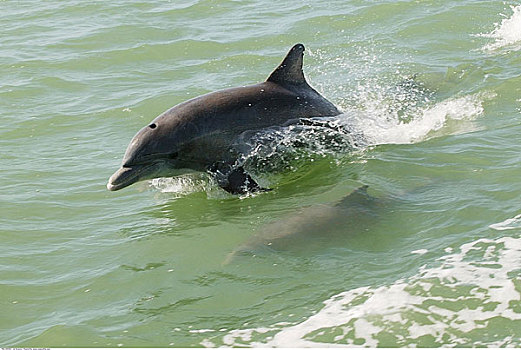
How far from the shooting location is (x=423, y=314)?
6344 millimetres

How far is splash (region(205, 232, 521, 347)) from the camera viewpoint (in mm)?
6066

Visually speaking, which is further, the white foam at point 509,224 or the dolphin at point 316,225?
the dolphin at point 316,225

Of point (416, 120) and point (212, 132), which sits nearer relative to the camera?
point (212, 132)

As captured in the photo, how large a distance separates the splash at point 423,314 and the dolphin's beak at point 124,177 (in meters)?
3.09

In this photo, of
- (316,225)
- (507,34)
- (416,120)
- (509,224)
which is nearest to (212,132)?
(316,225)

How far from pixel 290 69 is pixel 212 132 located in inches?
51.8

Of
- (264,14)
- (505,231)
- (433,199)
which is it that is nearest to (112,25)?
(264,14)

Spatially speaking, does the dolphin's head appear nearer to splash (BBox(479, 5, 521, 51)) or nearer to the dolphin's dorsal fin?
the dolphin's dorsal fin

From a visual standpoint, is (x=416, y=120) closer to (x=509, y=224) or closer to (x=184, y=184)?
(x=184, y=184)

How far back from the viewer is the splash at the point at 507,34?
14211 mm

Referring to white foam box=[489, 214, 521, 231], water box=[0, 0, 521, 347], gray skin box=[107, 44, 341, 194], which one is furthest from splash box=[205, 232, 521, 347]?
gray skin box=[107, 44, 341, 194]

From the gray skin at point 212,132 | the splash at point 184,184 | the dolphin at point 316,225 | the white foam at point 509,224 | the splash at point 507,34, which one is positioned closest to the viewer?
the white foam at point 509,224

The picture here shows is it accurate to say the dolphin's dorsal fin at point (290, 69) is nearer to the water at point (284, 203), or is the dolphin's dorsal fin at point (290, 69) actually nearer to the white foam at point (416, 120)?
the water at point (284, 203)

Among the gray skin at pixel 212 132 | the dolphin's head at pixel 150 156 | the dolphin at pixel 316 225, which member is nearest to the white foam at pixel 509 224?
the dolphin at pixel 316 225
